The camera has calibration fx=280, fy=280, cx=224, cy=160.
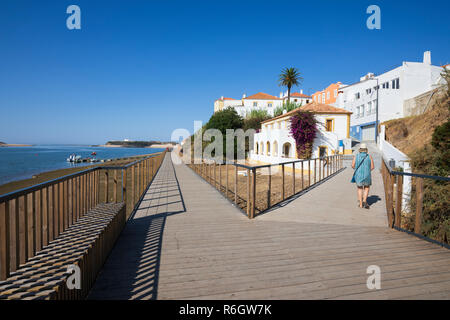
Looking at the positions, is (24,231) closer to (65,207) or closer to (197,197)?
(65,207)

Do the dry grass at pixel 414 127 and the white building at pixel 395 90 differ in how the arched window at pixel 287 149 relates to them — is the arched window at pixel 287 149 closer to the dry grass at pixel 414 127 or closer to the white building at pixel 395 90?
the dry grass at pixel 414 127

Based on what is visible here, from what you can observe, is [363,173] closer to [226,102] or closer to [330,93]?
[330,93]

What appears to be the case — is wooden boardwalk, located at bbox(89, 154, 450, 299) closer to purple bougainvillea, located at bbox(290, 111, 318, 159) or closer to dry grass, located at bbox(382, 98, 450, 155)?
dry grass, located at bbox(382, 98, 450, 155)

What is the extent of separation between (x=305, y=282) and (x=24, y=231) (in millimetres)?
2777

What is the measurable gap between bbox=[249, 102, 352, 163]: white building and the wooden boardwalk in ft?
63.6

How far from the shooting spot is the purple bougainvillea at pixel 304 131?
79.3 feet

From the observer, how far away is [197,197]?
27.1 ft

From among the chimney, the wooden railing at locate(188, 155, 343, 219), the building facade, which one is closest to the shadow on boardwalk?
the wooden railing at locate(188, 155, 343, 219)

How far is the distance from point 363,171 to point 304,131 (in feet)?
59.9

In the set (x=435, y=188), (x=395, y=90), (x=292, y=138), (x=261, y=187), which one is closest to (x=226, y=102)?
(x=395, y=90)

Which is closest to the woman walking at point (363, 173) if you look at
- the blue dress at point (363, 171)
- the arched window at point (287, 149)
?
the blue dress at point (363, 171)

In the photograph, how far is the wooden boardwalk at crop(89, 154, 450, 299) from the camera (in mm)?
2744

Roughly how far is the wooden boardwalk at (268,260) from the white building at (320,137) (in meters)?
19.4
